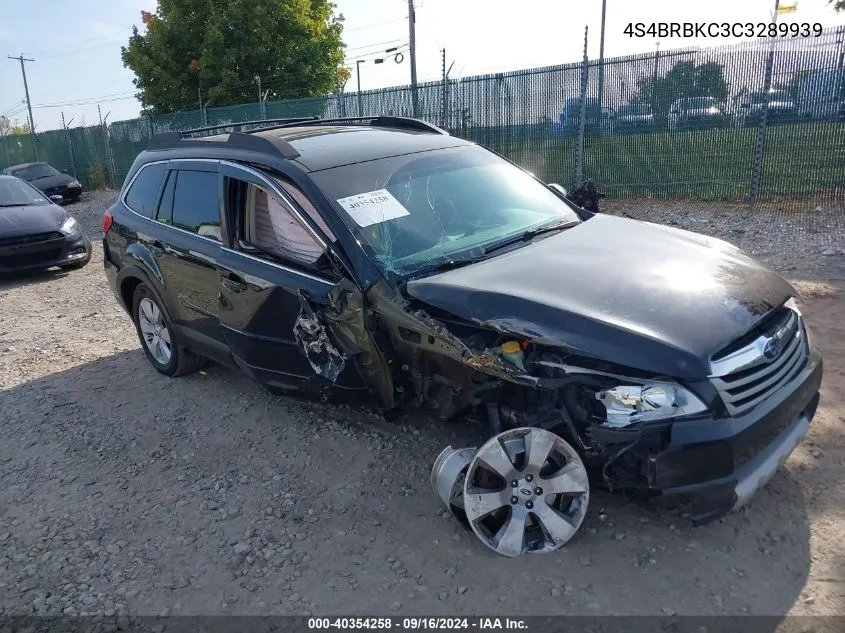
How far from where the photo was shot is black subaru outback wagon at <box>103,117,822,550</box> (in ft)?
8.80

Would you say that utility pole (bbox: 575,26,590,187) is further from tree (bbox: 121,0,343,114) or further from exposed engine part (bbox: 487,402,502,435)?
tree (bbox: 121,0,343,114)

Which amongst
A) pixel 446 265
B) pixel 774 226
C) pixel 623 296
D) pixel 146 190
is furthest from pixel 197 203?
pixel 774 226

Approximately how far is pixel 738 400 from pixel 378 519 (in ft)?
5.82

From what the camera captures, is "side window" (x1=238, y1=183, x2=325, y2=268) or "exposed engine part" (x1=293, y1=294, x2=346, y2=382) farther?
"side window" (x1=238, y1=183, x2=325, y2=268)

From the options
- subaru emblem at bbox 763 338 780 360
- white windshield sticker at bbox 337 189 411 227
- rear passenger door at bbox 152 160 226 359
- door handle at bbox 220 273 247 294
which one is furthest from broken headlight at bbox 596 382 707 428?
rear passenger door at bbox 152 160 226 359

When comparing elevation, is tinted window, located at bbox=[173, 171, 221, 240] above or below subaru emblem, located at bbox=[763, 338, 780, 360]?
above

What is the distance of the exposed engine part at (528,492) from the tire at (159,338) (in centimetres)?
299

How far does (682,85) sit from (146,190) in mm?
8472

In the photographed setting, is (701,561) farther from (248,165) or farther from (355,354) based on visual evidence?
(248,165)

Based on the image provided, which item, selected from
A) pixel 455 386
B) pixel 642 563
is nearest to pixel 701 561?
pixel 642 563

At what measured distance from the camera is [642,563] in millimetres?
2871

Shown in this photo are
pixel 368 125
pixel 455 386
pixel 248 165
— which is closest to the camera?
pixel 455 386

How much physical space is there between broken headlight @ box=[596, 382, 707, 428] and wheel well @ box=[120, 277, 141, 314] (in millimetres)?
4125

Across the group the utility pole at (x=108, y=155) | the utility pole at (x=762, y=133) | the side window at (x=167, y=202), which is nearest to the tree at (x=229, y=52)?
the utility pole at (x=108, y=155)
